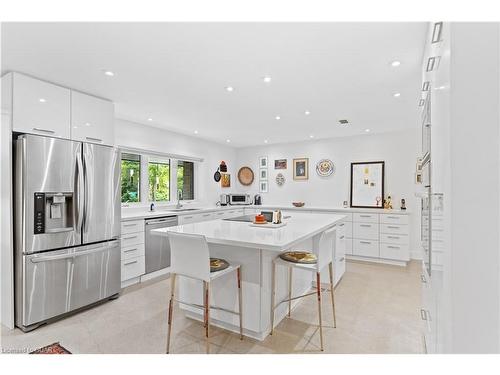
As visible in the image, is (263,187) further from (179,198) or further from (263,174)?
(179,198)

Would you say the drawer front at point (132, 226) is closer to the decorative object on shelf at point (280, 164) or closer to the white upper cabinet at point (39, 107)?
the white upper cabinet at point (39, 107)

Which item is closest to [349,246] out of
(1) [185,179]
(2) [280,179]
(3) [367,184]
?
(3) [367,184]

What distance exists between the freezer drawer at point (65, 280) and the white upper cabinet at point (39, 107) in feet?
3.90

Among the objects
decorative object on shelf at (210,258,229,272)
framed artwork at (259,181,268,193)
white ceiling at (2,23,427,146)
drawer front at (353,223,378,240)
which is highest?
white ceiling at (2,23,427,146)

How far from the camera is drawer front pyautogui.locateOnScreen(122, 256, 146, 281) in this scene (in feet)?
11.4

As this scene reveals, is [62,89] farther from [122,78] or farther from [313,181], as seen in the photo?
[313,181]

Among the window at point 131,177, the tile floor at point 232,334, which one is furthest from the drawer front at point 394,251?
the window at point 131,177

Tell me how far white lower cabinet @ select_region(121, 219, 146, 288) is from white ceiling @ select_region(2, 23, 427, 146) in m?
1.59

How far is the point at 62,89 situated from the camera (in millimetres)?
2725

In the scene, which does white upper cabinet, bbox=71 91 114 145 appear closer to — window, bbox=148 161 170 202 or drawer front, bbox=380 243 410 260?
window, bbox=148 161 170 202

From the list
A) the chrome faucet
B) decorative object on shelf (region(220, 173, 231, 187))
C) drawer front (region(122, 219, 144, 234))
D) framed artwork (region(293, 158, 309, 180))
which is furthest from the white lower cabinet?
framed artwork (region(293, 158, 309, 180))

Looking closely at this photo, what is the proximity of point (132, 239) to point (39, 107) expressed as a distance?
73.1 inches

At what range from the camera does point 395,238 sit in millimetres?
4484

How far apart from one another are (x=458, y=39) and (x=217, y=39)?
145 cm
